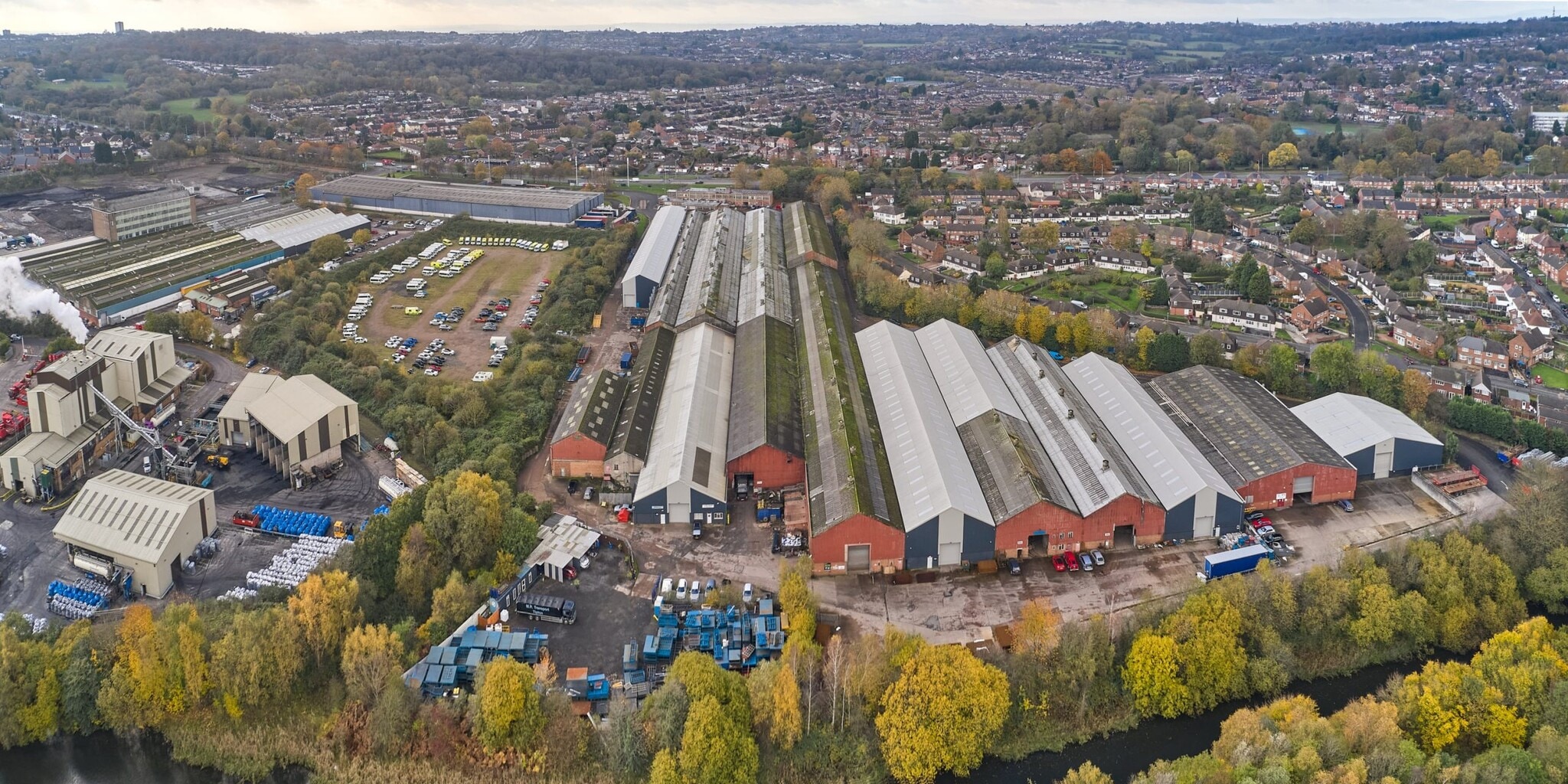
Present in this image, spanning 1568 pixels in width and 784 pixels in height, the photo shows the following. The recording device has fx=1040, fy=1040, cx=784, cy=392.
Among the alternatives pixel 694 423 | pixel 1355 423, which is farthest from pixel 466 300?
pixel 1355 423

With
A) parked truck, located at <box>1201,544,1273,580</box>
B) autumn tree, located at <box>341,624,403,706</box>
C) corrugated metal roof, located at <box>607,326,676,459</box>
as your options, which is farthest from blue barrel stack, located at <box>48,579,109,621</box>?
parked truck, located at <box>1201,544,1273,580</box>

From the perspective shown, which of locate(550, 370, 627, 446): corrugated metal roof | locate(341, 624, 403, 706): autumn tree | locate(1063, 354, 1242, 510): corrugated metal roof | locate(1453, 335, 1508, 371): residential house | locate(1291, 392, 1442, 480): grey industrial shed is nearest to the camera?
locate(341, 624, 403, 706): autumn tree

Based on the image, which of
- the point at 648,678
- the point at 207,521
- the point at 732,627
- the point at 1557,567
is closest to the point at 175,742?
the point at 207,521

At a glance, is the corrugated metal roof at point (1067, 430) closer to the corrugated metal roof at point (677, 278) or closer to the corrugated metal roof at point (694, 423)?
the corrugated metal roof at point (694, 423)

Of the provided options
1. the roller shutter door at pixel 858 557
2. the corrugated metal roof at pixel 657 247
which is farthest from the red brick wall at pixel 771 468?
the corrugated metal roof at pixel 657 247

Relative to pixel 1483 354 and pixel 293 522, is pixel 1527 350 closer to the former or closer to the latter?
pixel 1483 354

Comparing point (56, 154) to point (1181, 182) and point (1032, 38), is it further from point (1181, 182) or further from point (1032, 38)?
point (1032, 38)

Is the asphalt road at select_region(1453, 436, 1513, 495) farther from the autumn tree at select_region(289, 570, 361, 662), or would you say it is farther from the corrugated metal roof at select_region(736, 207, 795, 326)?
the autumn tree at select_region(289, 570, 361, 662)
